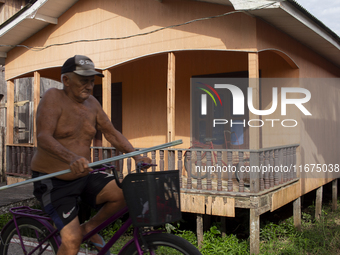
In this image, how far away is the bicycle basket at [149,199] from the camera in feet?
8.07

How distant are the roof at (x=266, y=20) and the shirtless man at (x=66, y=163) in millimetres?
3472

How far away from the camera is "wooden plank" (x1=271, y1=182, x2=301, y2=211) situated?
6.38m

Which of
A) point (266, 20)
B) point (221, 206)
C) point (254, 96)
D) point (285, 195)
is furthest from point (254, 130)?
point (266, 20)

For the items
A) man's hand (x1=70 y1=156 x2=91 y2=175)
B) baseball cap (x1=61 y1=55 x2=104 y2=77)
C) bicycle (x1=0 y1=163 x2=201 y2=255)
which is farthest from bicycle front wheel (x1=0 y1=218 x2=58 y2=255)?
baseball cap (x1=61 y1=55 x2=104 y2=77)

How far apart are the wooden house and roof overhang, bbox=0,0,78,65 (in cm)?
3

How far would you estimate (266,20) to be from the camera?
635 cm

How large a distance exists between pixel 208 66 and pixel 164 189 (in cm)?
656

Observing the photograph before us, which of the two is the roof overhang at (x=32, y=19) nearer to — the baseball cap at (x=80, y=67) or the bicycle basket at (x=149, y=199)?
the baseball cap at (x=80, y=67)

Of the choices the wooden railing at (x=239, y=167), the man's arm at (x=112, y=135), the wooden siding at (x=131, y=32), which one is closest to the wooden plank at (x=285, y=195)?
the wooden railing at (x=239, y=167)

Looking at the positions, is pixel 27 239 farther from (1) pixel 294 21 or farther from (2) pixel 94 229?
(1) pixel 294 21

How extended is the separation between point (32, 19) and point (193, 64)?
396 centimetres

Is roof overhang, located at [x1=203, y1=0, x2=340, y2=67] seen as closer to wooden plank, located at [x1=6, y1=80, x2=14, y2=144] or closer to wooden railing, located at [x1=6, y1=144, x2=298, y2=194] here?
wooden railing, located at [x1=6, y1=144, x2=298, y2=194]

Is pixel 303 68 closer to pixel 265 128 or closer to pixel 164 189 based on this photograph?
pixel 265 128

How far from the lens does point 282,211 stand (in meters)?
9.23
